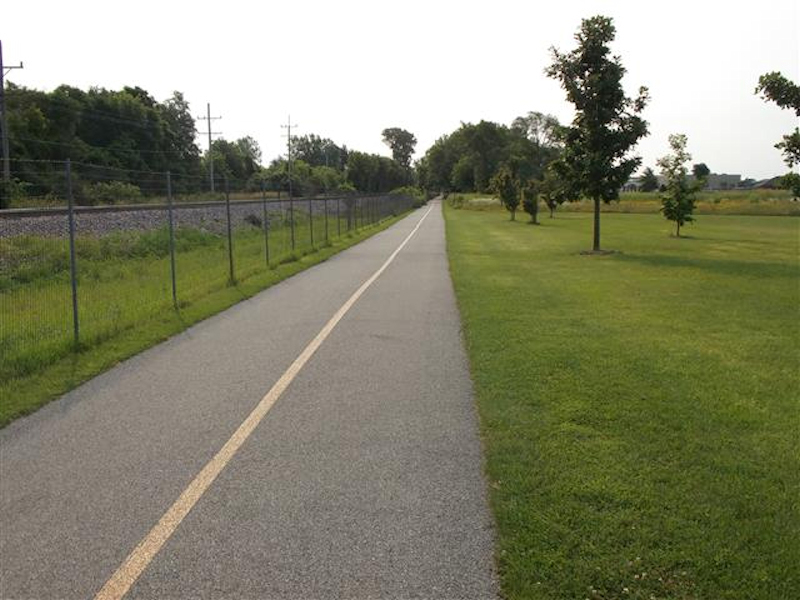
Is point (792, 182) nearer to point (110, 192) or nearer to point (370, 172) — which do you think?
point (110, 192)

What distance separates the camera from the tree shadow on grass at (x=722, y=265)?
57.0 ft

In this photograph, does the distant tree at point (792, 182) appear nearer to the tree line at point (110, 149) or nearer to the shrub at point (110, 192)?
the tree line at point (110, 149)

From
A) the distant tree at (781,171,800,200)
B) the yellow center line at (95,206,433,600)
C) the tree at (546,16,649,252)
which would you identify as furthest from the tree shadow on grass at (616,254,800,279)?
the yellow center line at (95,206,433,600)

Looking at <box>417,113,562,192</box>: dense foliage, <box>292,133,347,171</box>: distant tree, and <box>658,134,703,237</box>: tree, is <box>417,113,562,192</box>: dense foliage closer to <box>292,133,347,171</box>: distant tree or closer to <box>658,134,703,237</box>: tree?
<box>292,133,347,171</box>: distant tree

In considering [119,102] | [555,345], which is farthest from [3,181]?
[119,102]

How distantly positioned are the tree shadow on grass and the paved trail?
12.2 m

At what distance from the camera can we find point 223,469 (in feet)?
15.5

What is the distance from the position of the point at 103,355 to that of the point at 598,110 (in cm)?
1816

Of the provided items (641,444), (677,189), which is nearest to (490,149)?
(677,189)

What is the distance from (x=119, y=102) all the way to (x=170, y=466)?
73.3 meters

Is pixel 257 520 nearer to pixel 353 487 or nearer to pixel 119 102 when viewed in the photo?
pixel 353 487

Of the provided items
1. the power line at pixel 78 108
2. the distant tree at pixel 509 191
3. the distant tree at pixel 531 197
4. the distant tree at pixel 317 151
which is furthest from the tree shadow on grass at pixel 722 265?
the distant tree at pixel 317 151

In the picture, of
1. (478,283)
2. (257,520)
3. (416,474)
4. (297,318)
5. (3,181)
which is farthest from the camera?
(478,283)

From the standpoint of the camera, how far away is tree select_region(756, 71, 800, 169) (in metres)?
8.87
